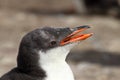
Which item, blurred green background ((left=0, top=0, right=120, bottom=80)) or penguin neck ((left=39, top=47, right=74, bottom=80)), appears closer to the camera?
penguin neck ((left=39, top=47, right=74, bottom=80))

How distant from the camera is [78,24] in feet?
44.8

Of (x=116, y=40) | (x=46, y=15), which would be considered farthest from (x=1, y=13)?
(x=116, y=40)

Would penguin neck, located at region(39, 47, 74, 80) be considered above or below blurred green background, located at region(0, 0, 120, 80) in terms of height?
above

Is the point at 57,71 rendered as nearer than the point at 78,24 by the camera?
Yes

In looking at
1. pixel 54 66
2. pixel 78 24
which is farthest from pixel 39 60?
pixel 78 24

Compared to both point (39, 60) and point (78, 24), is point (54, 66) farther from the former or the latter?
point (78, 24)

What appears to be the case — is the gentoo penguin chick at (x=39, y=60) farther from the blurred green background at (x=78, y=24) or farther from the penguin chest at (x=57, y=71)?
the blurred green background at (x=78, y=24)

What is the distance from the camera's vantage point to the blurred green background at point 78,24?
33.5 feet

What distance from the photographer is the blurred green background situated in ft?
33.5

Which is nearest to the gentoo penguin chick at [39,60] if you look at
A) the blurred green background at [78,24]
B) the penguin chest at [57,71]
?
the penguin chest at [57,71]

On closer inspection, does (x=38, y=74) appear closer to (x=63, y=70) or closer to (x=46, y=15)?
(x=63, y=70)

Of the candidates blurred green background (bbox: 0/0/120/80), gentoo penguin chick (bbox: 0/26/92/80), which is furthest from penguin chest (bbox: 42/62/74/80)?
blurred green background (bbox: 0/0/120/80)

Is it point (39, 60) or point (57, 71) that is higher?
point (39, 60)

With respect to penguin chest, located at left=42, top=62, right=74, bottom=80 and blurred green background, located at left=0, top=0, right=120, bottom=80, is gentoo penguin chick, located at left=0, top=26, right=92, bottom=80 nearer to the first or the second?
penguin chest, located at left=42, top=62, right=74, bottom=80
